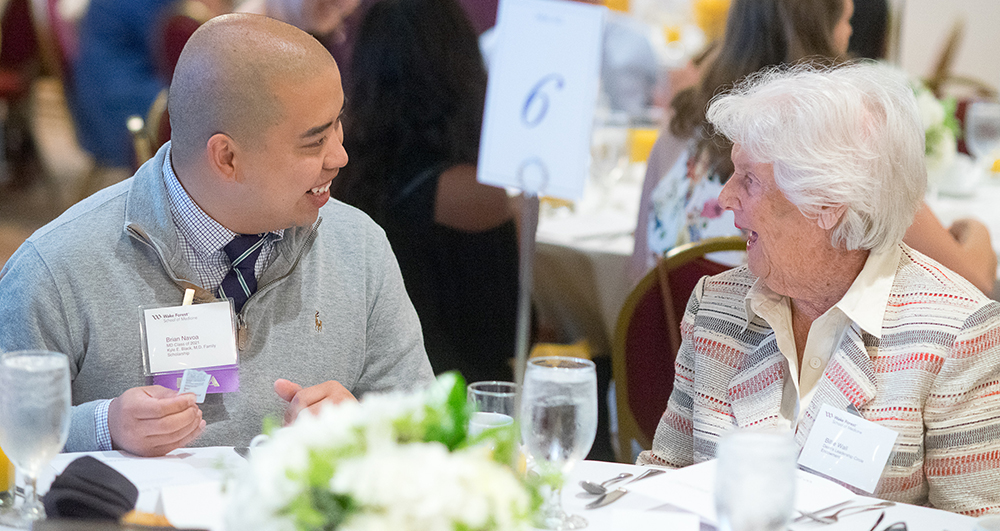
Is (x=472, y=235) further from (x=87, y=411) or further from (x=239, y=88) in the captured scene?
(x=87, y=411)

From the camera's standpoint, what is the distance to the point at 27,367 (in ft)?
3.80

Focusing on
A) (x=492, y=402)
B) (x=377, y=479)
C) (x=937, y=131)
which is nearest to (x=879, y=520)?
(x=492, y=402)

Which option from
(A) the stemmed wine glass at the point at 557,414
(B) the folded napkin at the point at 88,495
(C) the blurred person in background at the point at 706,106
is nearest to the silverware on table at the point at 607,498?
(A) the stemmed wine glass at the point at 557,414

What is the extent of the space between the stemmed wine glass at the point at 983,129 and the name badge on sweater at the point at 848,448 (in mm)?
3148

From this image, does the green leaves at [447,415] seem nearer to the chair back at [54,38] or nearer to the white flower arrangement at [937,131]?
the white flower arrangement at [937,131]

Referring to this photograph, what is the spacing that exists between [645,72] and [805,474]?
17.7 feet

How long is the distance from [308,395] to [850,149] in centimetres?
100

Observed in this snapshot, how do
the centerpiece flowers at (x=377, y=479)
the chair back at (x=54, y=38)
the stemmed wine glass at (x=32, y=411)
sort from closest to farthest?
1. the centerpiece flowers at (x=377, y=479)
2. the stemmed wine glass at (x=32, y=411)
3. the chair back at (x=54, y=38)

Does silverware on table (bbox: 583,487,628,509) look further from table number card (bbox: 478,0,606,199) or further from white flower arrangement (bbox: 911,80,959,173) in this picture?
white flower arrangement (bbox: 911,80,959,173)

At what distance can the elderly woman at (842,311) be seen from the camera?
1567 millimetres

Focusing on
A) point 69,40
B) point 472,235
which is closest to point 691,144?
point 472,235

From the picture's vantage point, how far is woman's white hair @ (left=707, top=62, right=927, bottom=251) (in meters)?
1.65

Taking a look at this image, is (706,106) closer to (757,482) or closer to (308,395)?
(308,395)

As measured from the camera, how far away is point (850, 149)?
1.64m
